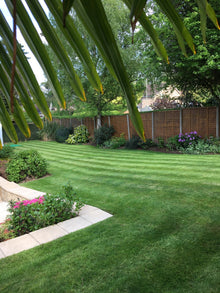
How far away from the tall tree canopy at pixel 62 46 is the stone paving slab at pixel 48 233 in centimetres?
334

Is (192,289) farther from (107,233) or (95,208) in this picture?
(95,208)

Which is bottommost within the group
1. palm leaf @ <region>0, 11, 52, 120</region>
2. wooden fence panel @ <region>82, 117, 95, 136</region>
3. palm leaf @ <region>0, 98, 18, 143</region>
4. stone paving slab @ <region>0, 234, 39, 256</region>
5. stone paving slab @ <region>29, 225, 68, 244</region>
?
stone paving slab @ <region>0, 234, 39, 256</region>

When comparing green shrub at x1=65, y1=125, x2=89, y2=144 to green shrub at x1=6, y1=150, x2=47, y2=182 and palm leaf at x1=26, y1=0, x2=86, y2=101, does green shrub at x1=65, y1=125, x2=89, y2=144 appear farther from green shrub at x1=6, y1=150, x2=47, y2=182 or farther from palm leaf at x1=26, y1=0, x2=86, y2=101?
palm leaf at x1=26, y1=0, x2=86, y2=101

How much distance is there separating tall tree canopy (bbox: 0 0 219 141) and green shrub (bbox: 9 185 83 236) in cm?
369

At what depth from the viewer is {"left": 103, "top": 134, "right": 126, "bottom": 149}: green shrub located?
565 inches

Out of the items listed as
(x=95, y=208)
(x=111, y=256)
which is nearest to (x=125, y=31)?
(x=95, y=208)

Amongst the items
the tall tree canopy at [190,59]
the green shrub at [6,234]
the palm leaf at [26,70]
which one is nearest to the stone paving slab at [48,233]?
the green shrub at [6,234]

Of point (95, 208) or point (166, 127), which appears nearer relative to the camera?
point (95, 208)

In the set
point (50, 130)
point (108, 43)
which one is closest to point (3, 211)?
point (108, 43)

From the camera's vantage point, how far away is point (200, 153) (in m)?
10.2

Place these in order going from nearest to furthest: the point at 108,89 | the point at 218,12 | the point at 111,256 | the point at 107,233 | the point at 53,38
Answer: the point at 53,38 < the point at 111,256 < the point at 107,233 < the point at 218,12 < the point at 108,89

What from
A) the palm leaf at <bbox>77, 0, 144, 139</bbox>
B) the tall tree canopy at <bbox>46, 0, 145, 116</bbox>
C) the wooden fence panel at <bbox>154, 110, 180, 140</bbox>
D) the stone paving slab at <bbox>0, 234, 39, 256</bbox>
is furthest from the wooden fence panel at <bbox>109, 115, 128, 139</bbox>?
the palm leaf at <bbox>77, 0, 144, 139</bbox>

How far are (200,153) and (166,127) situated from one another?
2964 mm

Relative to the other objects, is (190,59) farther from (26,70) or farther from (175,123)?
(26,70)
